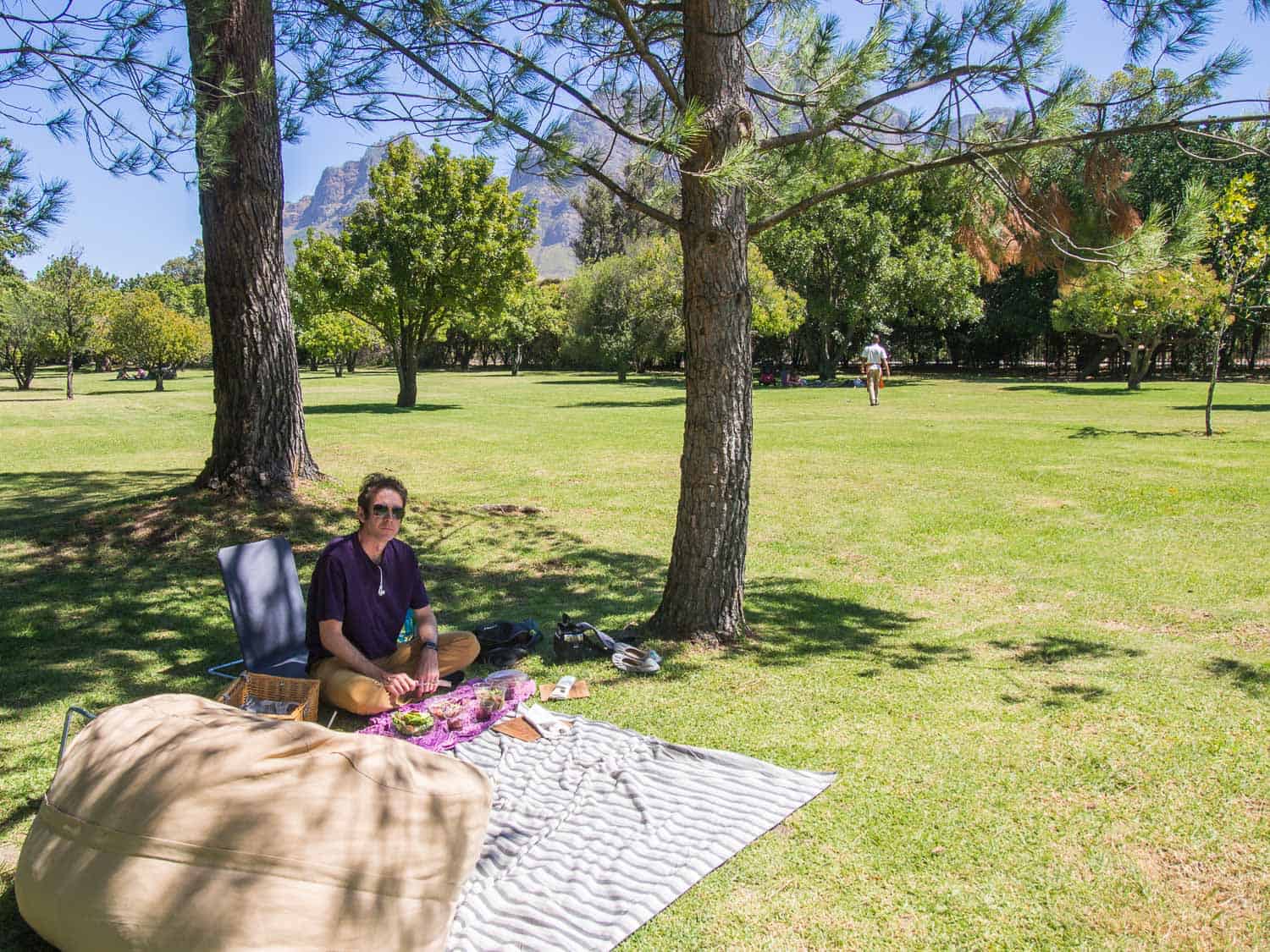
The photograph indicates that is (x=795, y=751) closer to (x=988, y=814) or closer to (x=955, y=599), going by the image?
(x=988, y=814)

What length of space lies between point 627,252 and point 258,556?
38.5 m

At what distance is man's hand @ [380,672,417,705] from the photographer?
4.46 meters

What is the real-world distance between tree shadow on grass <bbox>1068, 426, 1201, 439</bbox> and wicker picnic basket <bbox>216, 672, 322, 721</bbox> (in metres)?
15.1

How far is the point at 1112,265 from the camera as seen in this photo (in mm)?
5270

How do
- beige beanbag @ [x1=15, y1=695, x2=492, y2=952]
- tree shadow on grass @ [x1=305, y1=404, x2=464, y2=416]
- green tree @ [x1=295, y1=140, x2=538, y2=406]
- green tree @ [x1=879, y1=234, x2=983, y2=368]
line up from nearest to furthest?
beige beanbag @ [x1=15, y1=695, x2=492, y2=952] < green tree @ [x1=295, y1=140, x2=538, y2=406] < tree shadow on grass @ [x1=305, y1=404, x2=464, y2=416] < green tree @ [x1=879, y1=234, x2=983, y2=368]

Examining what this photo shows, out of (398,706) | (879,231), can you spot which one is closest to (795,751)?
(398,706)

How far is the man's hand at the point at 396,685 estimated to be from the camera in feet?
14.6

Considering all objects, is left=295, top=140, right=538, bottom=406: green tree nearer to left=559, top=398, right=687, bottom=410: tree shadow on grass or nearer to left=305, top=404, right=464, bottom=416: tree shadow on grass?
left=305, top=404, right=464, bottom=416: tree shadow on grass

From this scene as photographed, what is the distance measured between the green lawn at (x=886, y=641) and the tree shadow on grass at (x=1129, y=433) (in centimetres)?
101

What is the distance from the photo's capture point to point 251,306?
327 inches

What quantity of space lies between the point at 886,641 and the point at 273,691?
3824mm

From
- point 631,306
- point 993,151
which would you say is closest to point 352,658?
point 993,151

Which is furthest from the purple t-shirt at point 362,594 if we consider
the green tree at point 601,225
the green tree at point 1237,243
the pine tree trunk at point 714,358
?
the green tree at point 601,225

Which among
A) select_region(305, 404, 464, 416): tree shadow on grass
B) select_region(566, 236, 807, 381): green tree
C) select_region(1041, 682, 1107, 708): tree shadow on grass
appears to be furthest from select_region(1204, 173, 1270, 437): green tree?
select_region(305, 404, 464, 416): tree shadow on grass
